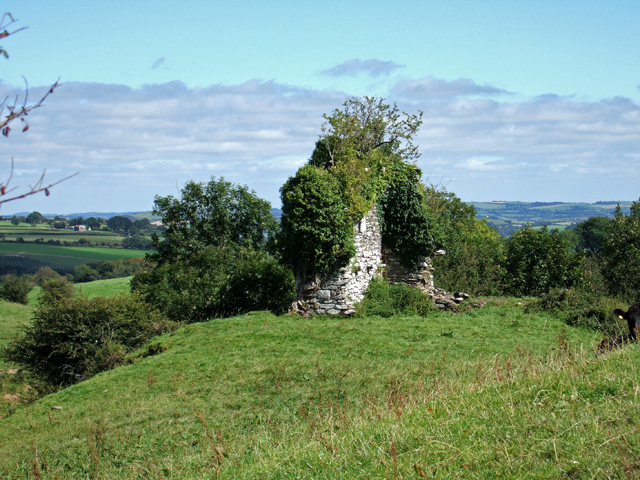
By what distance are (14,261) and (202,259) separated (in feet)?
236

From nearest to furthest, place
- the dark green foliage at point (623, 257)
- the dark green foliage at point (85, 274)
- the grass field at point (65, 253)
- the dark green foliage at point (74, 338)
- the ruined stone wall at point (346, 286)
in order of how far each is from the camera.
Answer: the dark green foliage at point (74, 338) → the ruined stone wall at point (346, 286) → the dark green foliage at point (623, 257) → the dark green foliage at point (85, 274) → the grass field at point (65, 253)

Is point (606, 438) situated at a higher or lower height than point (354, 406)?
higher

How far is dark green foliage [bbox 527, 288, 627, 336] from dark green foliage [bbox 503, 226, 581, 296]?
4.80 meters

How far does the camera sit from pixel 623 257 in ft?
93.5

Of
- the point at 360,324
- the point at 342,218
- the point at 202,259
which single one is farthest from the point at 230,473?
the point at 202,259

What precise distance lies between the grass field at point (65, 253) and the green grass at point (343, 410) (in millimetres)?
83337

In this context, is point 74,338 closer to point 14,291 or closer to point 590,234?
point 14,291

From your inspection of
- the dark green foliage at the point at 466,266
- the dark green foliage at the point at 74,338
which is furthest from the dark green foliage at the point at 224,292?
the dark green foliage at the point at 466,266

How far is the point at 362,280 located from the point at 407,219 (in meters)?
3.89

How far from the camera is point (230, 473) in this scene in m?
6.21

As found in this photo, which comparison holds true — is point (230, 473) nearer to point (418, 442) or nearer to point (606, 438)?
point (418, 442)

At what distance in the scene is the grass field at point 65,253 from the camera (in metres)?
94.1

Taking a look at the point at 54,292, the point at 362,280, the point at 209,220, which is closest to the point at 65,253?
the point at 209,220

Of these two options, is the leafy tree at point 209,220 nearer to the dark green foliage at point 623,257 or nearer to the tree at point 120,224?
the dark green foliage at point 623,257
